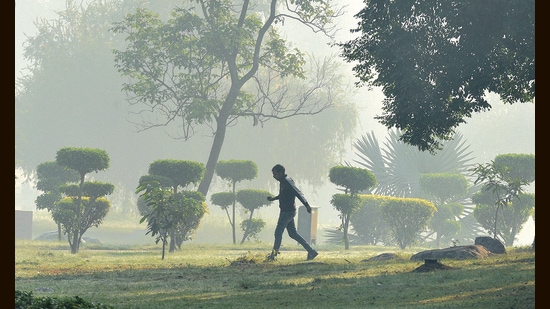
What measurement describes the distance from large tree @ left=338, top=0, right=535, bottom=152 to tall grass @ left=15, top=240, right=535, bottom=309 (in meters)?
3.20

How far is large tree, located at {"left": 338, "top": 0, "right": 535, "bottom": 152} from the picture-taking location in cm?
A: 1491

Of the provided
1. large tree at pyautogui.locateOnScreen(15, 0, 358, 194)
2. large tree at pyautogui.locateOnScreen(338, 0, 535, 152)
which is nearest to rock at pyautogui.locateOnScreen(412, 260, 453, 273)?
large tree at pyautogui.locateOnScreen(338, 0, 535, 152)

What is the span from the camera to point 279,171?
17.4m

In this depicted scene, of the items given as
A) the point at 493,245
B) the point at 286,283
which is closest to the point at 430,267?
the point at 286,283

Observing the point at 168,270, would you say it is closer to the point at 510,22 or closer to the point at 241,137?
the point at 510,22

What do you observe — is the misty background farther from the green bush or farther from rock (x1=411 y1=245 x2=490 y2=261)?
the green bush

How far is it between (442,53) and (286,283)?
5473 mm

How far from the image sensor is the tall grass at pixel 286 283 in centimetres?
1165

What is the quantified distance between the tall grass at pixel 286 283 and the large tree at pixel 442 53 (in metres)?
3.20

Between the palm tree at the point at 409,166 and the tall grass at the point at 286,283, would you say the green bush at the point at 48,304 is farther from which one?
the palm tree at the point at 409,166

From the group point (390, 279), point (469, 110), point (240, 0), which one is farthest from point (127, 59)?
point (240, 0)

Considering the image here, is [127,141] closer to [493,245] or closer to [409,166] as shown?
[409,166]

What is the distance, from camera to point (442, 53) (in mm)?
15672

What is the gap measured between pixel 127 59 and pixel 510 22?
21167 millimetres
